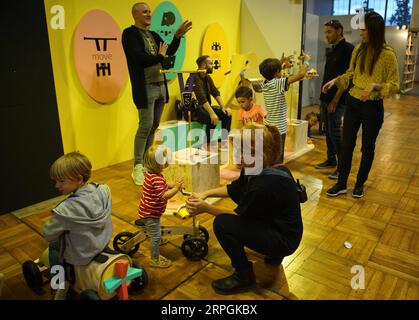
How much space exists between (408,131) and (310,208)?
3218 mm

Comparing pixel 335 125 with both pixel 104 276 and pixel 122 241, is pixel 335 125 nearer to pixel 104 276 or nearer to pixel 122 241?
pixel 122 241

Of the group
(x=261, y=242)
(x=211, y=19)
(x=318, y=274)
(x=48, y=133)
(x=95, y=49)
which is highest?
(x=211, y=19)

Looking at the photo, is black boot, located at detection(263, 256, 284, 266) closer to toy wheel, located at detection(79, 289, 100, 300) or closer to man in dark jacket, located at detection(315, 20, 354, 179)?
toy wheel, located at detection(79, 289, 100, 300)

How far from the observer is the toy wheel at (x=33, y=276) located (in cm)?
174

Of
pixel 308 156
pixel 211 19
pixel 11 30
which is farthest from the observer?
pixel 211 19

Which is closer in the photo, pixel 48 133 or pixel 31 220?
pixel 31 220

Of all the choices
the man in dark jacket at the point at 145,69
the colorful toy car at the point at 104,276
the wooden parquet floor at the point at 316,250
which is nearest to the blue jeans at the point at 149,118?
the man in dark jacket at the point at 145,69

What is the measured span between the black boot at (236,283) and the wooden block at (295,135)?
234cm

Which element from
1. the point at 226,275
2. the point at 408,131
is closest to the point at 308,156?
the point at 408,131

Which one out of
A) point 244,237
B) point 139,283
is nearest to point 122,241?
point 139,283

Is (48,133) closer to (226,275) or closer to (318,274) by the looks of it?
(226,275)

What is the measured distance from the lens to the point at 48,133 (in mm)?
2766

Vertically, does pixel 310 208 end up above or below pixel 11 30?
below

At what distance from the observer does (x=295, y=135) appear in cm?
386
